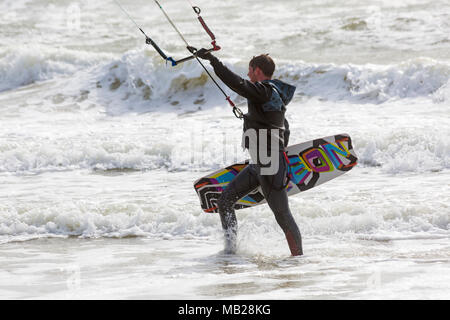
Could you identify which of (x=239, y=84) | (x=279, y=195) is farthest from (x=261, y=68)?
(x=279, y=195)

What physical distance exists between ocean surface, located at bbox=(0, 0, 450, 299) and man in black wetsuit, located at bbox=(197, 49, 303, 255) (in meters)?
0.51

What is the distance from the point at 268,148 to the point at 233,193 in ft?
1.74

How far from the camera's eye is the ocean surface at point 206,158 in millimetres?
4797

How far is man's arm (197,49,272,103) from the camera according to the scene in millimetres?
4375

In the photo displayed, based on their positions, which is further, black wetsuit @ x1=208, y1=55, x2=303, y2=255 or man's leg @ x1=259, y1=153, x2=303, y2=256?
man's leg @ x1=259, y1=153, x2=303, y2=256

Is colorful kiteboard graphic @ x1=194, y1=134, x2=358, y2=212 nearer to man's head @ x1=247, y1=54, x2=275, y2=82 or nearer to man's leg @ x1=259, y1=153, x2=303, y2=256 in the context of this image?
man's leg @ x1=259, y1=153, x2=303, y2=256

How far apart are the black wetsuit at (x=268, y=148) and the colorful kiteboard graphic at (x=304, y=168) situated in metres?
0.45

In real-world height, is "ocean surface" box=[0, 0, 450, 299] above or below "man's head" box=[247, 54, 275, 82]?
below

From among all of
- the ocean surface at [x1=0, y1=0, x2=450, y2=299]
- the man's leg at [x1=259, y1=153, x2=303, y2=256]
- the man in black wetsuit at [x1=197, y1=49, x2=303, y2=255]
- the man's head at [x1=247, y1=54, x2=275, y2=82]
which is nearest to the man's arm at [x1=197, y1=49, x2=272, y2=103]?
the man in black wetsuit at [x1=197, y1=49, x2=303, y2=255]

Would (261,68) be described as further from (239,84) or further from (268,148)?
(268,148)
